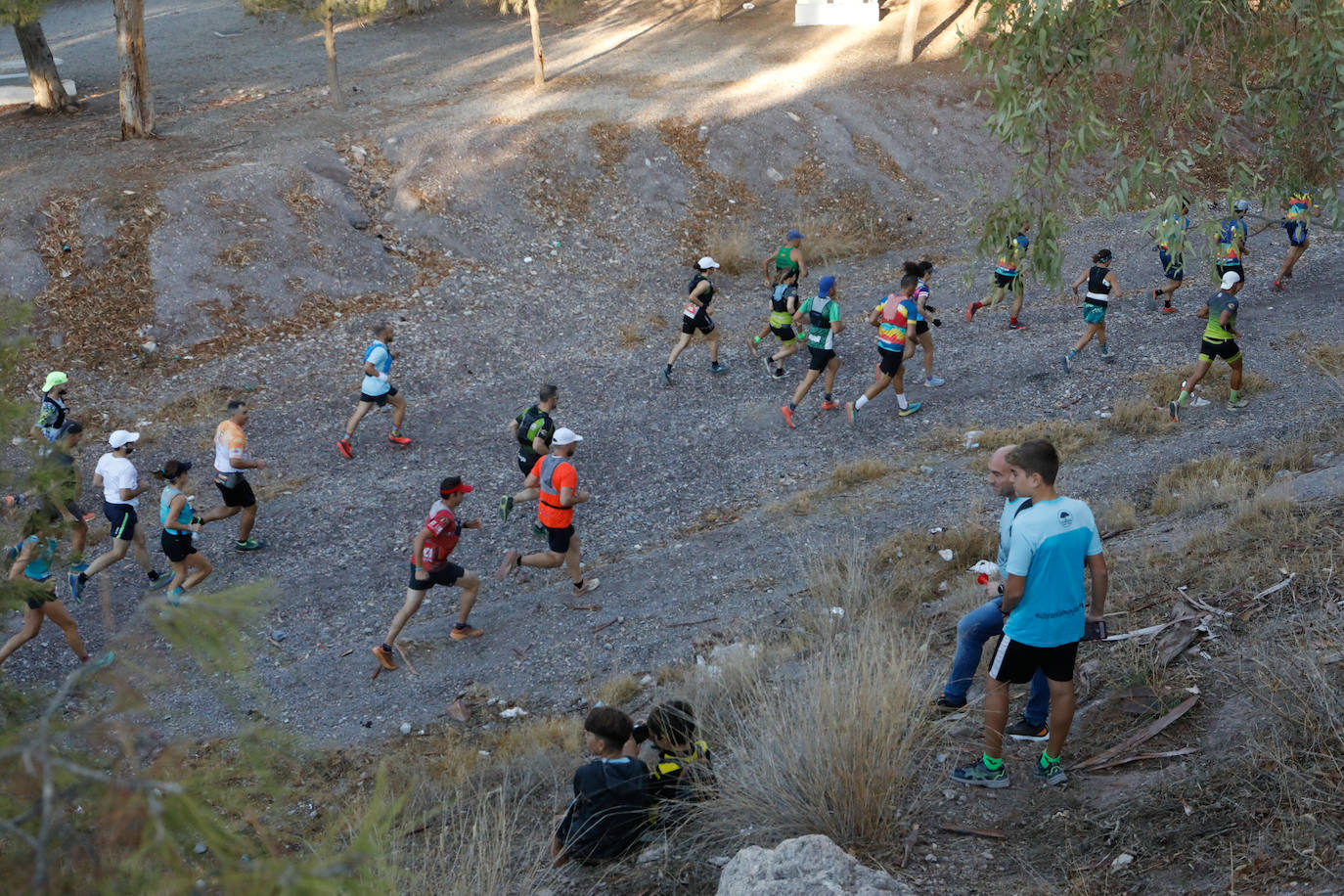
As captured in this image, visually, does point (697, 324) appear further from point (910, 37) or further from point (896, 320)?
point (910, 37)

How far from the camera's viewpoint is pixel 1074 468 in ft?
34.8

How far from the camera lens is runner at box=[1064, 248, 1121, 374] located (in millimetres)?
12570

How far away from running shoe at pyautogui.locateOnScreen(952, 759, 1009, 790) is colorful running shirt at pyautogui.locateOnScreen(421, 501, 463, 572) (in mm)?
4481

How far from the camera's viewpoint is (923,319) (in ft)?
40.9

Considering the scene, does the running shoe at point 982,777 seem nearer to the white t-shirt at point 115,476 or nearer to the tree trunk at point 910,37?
the white t-shirt at point 115,476

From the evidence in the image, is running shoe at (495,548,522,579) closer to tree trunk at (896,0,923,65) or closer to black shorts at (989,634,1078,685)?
black shorts at (989,634,1078,685)

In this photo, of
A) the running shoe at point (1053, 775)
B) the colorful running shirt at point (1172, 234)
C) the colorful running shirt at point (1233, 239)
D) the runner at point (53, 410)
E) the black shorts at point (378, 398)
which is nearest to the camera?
the running shoe at point (1053, 775)

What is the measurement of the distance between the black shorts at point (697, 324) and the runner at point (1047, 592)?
27.7 ft

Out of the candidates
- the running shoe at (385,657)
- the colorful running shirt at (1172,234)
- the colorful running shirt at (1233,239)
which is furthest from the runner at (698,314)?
the colorful running shirt at (1172,234)

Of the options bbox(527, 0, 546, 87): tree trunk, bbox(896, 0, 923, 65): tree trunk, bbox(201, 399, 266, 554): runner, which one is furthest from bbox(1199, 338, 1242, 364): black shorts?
bbox(527, 0, 546, 87): tree trunk

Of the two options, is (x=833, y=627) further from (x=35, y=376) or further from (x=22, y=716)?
(x=35, y=376)

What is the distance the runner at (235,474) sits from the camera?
9.80 metres

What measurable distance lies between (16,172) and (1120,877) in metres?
19.1

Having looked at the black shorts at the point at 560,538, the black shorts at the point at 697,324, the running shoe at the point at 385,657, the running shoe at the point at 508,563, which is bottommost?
the running shoe at the point at 385,657
